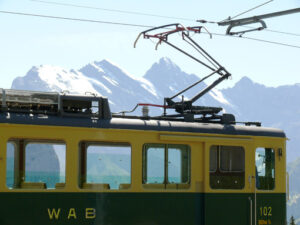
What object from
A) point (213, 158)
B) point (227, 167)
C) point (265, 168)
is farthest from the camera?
point (265, 168)

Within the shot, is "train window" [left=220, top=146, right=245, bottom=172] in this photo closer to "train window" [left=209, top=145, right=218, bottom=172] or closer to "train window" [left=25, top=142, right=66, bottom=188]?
"train window" [left=209, top=145, right=218, bottom=172]

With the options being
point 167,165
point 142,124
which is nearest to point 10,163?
point 142,124

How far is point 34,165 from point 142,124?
8.79 feet

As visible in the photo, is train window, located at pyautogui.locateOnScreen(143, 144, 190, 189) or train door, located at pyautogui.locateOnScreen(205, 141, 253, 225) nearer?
train window, located at pyautogui.locateOnScreen(143, 144, 190, 189)

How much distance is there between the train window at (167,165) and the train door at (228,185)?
565mm

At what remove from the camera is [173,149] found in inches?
551

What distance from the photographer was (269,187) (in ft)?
50.9

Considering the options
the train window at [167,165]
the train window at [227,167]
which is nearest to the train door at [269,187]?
the train window at [227,167]

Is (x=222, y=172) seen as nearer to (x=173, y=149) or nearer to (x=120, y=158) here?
(x=173, y=149)

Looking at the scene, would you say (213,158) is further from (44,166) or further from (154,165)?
(44,166)

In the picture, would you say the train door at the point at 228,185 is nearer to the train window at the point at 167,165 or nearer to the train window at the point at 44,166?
the train window at the point at 167,165

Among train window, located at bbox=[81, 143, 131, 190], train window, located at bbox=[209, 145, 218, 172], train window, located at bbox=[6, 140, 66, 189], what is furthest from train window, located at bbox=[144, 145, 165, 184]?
train window, located at bbox=[6, 140, 66, 189]

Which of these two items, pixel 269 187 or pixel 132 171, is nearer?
pixel 132 171

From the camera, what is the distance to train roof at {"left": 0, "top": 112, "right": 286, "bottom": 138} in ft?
40.7
